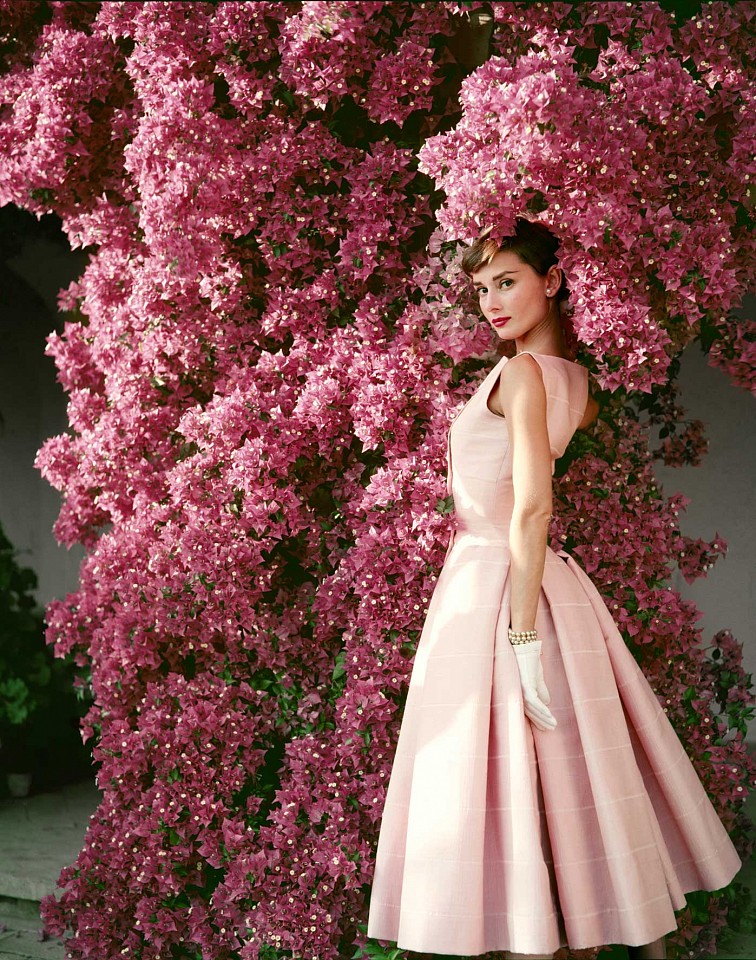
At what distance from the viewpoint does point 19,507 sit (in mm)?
6738

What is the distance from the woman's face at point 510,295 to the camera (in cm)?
295

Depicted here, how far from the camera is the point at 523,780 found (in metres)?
2.59

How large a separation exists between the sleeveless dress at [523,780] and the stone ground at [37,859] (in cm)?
108

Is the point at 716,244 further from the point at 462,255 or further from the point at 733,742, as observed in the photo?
the point at 733,742

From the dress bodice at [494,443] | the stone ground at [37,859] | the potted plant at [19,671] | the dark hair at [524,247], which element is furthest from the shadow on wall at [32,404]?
the dress bodice at [494,443]

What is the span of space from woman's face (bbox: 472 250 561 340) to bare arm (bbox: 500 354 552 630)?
335 millimetres

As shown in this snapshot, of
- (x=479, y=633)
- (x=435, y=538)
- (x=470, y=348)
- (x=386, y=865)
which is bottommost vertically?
(x=386, y=865)

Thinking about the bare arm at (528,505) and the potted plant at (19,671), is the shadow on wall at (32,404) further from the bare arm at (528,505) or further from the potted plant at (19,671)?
the bare arm at (528,505)

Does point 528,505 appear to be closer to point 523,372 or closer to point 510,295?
point 523,372

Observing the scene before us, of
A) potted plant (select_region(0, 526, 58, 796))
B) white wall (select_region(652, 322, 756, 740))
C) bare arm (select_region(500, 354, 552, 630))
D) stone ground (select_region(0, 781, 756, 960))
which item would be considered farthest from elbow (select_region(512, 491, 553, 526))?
potted plant (select_region(0, 526, 58, 796))

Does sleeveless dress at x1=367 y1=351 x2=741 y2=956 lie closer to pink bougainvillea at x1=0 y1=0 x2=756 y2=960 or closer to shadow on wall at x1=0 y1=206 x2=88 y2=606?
pink bougainvillea at x1=0 y1=0 x2=756 y2=960

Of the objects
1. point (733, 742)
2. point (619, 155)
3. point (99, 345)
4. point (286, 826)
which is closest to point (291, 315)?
point (99, 345)

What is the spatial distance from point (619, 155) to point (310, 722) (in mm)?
2169

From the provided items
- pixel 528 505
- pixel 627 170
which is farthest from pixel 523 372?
pixel 627 170
